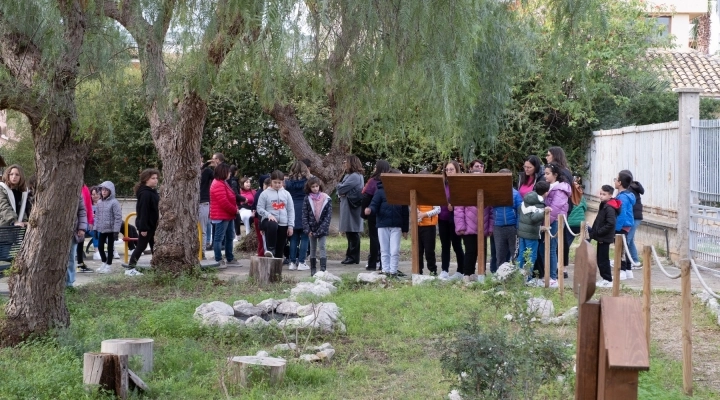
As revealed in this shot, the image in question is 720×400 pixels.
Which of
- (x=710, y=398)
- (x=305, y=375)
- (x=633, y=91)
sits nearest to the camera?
(x=710, y=398)

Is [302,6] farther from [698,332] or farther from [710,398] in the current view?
[698,332]

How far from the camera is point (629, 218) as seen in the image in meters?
13.0

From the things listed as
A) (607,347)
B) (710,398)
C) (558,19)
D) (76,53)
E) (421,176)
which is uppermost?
(558,19)

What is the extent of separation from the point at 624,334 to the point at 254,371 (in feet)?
14.5

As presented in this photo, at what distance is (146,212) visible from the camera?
46.6ft

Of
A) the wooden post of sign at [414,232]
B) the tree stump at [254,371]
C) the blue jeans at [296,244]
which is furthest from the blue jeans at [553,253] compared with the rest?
the tree stump at [254,371]

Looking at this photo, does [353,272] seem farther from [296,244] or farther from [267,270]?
[267,270]

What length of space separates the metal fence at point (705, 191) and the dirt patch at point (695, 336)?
301 centimetres

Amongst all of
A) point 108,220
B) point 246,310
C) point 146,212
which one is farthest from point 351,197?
point 246,310

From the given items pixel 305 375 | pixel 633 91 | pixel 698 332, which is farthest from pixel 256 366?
pixel 633 91

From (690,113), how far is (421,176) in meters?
5.63

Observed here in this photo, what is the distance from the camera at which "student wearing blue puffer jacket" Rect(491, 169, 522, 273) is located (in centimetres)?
1268

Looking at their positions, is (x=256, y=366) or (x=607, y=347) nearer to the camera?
(x=607, y=347)

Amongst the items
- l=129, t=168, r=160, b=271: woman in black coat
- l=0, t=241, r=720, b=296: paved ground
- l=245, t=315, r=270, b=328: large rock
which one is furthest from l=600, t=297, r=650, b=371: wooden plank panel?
l=129, t=168, r=160, b=271: woman in black coat
